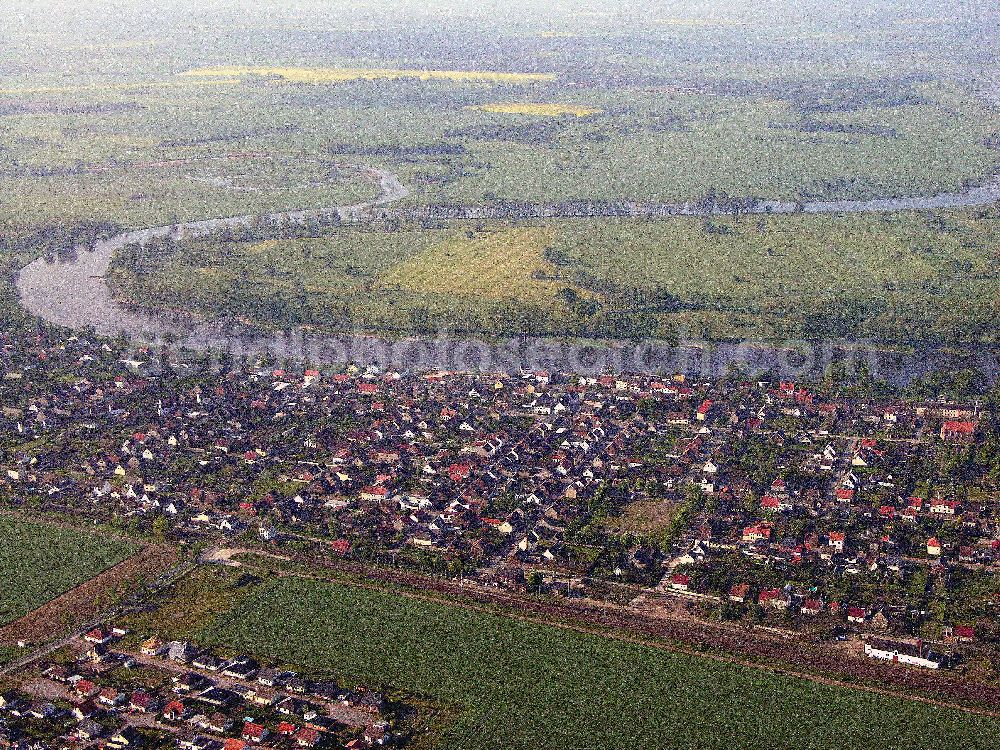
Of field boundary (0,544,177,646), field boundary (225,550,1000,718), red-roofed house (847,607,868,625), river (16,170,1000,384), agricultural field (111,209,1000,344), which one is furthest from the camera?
agricultural field (111,209,1000,344)

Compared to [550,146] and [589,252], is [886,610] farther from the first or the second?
[550,146]

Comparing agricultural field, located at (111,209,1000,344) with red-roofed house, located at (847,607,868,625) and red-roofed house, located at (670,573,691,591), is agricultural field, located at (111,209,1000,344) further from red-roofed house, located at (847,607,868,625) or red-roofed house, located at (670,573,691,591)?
red-roofed house, located at (847,607,868,625)

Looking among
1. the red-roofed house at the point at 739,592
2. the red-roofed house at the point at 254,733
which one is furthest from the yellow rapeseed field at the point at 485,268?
the red-roofed house at the point at 254,733

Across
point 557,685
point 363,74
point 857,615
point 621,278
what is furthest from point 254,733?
point 363,74

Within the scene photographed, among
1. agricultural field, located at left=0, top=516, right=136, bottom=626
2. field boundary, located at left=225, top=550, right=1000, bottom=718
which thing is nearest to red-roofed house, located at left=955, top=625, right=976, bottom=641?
field boundary, located at left=225, top=550, right=1000, bottom=718

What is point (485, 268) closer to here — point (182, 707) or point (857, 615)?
point (857, 615)
